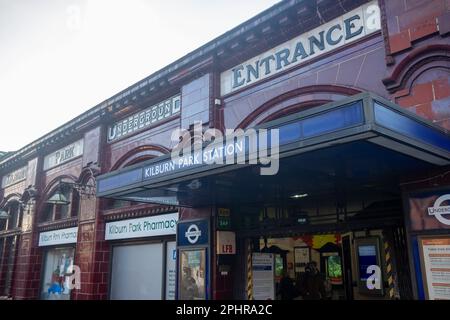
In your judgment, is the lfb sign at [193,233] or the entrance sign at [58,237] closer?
the lfb sign at [193,233]

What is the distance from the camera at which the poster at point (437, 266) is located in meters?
5.68

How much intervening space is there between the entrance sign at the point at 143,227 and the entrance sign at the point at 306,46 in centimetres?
341

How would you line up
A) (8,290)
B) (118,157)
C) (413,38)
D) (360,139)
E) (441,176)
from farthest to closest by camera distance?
(8,290) < (118,157) < (413,38) < (441,176) < (360,139)

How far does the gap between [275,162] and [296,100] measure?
2.56m

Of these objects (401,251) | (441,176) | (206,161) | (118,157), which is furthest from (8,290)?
(441,176)

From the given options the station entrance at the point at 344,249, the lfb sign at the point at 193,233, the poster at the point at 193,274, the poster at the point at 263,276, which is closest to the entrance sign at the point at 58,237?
the lfb sign at the point at 193,233

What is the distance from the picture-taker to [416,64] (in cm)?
643

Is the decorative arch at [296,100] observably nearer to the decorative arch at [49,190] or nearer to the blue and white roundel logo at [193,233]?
the blue and white roundel logo at [193,233]

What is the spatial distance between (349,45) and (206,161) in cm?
340

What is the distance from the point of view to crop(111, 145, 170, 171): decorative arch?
10906 mm

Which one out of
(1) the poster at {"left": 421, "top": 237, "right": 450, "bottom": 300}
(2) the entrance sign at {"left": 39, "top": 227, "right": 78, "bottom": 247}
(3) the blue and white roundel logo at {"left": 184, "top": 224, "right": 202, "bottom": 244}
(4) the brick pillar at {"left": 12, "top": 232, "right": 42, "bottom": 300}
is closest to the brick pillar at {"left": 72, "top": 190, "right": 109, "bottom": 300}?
(2) the entrance sign at {"left": 39, "top": 227, "right": 78, "bottom": 247}

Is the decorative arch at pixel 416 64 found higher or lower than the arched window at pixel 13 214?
higher

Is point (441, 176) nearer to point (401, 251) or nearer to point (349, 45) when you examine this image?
point (401, 251)

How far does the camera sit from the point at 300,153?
502cm
